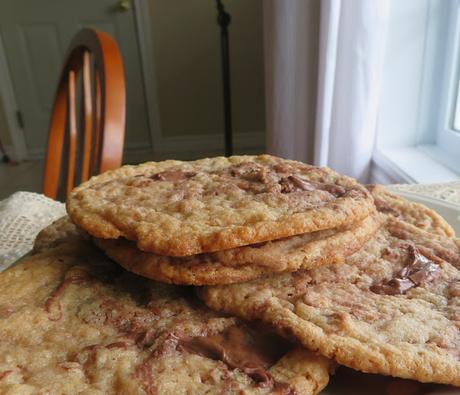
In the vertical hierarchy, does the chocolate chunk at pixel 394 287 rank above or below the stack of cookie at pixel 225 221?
below

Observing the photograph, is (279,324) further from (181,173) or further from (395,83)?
(395,83)

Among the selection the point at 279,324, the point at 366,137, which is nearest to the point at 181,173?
the point at 279,324

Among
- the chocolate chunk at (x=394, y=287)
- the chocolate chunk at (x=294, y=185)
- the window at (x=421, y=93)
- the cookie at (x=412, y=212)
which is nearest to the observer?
the chocolate chunk at (x=394, y=287)

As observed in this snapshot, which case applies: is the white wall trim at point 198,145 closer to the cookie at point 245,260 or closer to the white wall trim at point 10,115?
the white wall trim at point 10,115

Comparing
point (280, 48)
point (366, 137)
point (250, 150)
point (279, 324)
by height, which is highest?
point (280, 48)

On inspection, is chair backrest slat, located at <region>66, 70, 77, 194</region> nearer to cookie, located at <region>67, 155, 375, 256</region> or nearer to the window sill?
cookie, located at <region>67, 155, 375, 256</region>

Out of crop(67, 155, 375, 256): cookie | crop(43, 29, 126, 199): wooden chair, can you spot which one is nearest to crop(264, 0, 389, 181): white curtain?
crop(43, 29, 126, 199): wooden chair

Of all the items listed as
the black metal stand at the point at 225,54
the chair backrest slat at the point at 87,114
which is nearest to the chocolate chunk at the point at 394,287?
the chair backrest slat at the point at 87,114
